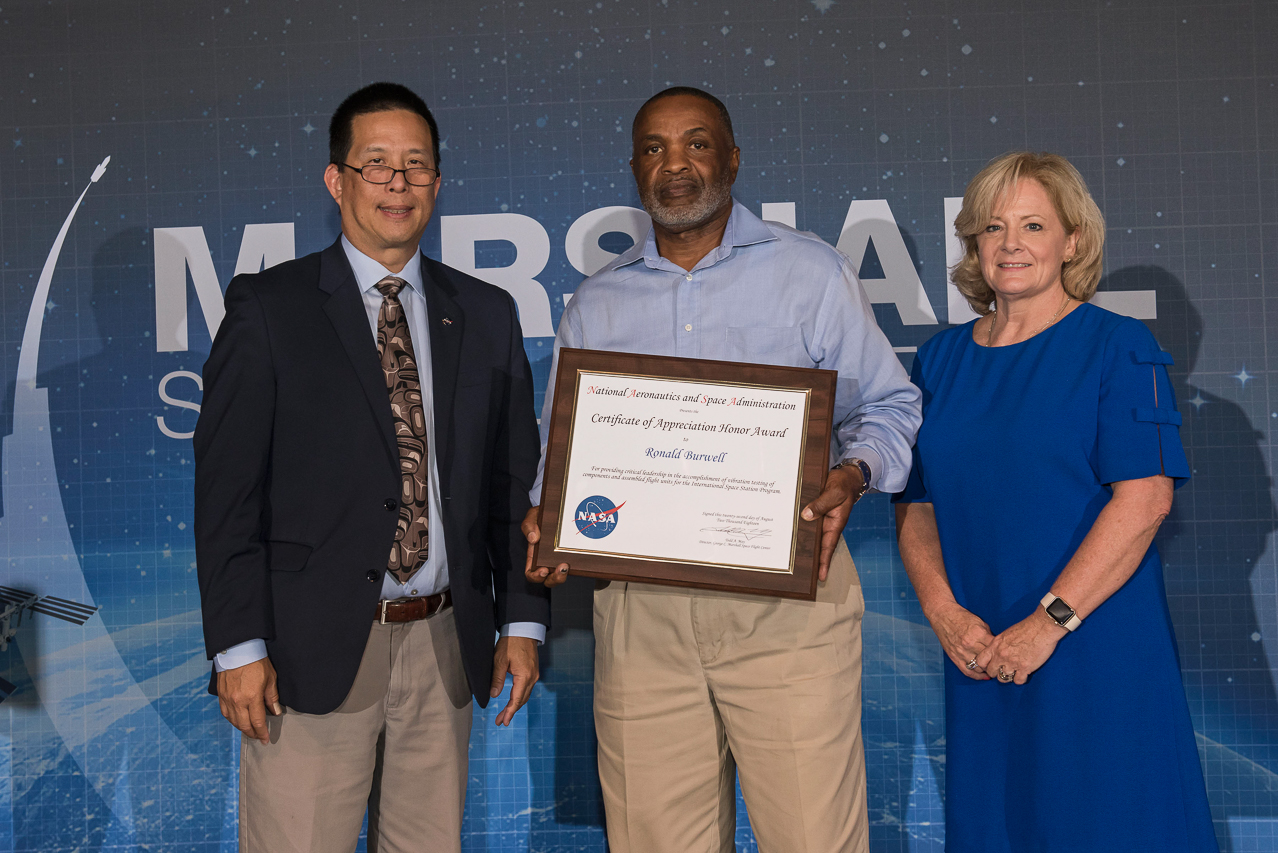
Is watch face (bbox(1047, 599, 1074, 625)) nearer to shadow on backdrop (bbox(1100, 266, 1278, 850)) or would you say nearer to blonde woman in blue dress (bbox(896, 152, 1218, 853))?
blonde woman in blue dress (bbox(896, 152, 1218, 853))

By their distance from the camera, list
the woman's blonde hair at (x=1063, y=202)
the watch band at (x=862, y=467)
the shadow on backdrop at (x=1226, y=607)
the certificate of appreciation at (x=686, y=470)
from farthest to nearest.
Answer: the shadow on backdrop at (x=1226, y=607) < the woman's blonde hair at (x=1063, y=202) < the watch band at (x=862, y=467) < the certificate of appreciation at (x=686, y=470)

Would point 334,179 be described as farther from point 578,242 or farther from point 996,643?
point 996,643

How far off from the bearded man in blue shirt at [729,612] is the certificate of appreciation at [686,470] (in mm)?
Result: 127

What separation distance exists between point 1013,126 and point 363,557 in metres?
2.59

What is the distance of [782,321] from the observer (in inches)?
83.7

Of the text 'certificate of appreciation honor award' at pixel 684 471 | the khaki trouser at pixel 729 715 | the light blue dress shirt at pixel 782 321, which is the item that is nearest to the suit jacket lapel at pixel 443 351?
the light blue dress shirt at pixel 782 321

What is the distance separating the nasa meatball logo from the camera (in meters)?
1.92

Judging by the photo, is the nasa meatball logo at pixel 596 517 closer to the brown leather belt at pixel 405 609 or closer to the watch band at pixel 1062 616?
the brown leather belt at pixel 405 609

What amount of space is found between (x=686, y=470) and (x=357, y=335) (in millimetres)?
799

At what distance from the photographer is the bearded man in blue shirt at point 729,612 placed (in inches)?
80.1

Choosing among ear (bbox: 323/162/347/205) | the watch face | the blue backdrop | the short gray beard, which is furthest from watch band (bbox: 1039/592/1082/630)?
ear (bbox: 323/162/347/205)

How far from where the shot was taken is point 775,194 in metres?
3.19

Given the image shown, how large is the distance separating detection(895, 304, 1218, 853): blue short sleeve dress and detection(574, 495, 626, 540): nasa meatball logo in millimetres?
776
